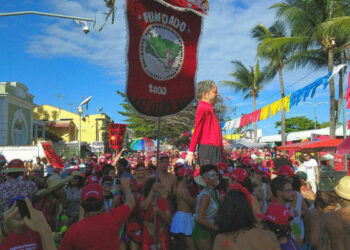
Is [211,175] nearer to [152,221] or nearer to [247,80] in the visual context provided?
[152,221]

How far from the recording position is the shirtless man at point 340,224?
126 inches

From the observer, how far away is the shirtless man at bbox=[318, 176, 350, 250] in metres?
3.20

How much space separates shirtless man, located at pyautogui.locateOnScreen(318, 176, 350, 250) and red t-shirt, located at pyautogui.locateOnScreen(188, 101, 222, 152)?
1.64 m

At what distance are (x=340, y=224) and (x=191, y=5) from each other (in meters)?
2.89

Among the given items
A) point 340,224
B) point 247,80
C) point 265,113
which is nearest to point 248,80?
point 247,80

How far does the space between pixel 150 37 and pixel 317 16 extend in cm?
1488

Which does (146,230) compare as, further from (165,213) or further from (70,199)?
(70,199)

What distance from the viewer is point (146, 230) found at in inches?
175

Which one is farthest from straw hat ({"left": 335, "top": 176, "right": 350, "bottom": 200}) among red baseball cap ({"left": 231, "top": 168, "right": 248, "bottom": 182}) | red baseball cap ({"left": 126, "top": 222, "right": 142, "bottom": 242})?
red baseball cap ({"left": 126, "top": 222, "right": 142, "bottom": 242})

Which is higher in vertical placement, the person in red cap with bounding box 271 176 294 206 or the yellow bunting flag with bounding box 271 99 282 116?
the yellow bunting flag with bounding box 271 99 282 116

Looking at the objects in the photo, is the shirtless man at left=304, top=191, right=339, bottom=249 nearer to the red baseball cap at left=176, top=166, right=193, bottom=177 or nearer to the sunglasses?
the sunglasses

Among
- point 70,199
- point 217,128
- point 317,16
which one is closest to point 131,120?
point 317,16

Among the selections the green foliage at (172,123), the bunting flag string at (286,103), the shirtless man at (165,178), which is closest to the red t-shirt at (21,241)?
Result: the shirtless man at (165,178)

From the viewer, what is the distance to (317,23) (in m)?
15.2
